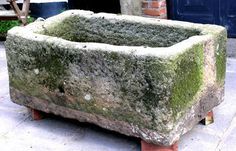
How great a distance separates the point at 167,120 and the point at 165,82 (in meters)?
0.25

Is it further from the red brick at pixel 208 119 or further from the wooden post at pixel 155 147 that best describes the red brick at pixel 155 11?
the wooden post at pixel 155 147

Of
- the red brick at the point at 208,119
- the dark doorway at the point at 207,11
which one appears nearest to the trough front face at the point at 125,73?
the red brick at the point at 208,119

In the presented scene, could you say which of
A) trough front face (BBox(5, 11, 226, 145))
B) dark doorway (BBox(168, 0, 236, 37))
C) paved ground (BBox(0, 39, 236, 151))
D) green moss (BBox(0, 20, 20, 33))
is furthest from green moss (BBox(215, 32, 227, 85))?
green moss (BBox(0, 20, 20, 33))

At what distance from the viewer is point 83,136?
332cm

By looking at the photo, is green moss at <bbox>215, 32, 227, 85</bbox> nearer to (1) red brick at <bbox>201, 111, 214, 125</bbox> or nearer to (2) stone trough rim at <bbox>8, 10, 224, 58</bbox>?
(2) stone trough rim at <bbox>8, 10, 224, 58</bbox>

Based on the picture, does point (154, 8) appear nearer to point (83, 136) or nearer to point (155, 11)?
point (155, 11)

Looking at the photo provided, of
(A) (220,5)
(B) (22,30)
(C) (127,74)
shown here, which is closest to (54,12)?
(A) (220,5)

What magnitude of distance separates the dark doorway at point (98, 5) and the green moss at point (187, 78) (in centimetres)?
301

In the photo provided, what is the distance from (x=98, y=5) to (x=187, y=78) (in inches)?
132

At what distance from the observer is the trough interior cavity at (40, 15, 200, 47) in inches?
133

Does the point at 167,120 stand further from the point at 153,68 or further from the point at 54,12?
the point at 54,12

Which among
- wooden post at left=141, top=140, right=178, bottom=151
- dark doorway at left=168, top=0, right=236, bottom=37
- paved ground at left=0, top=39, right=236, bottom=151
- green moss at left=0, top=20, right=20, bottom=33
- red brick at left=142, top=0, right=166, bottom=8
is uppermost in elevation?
red brick at left=142, top=0, right=166, bottom=8

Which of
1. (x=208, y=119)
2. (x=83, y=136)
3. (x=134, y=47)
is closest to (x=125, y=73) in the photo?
(x=134, y=47)

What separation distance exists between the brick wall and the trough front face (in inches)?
48.1
